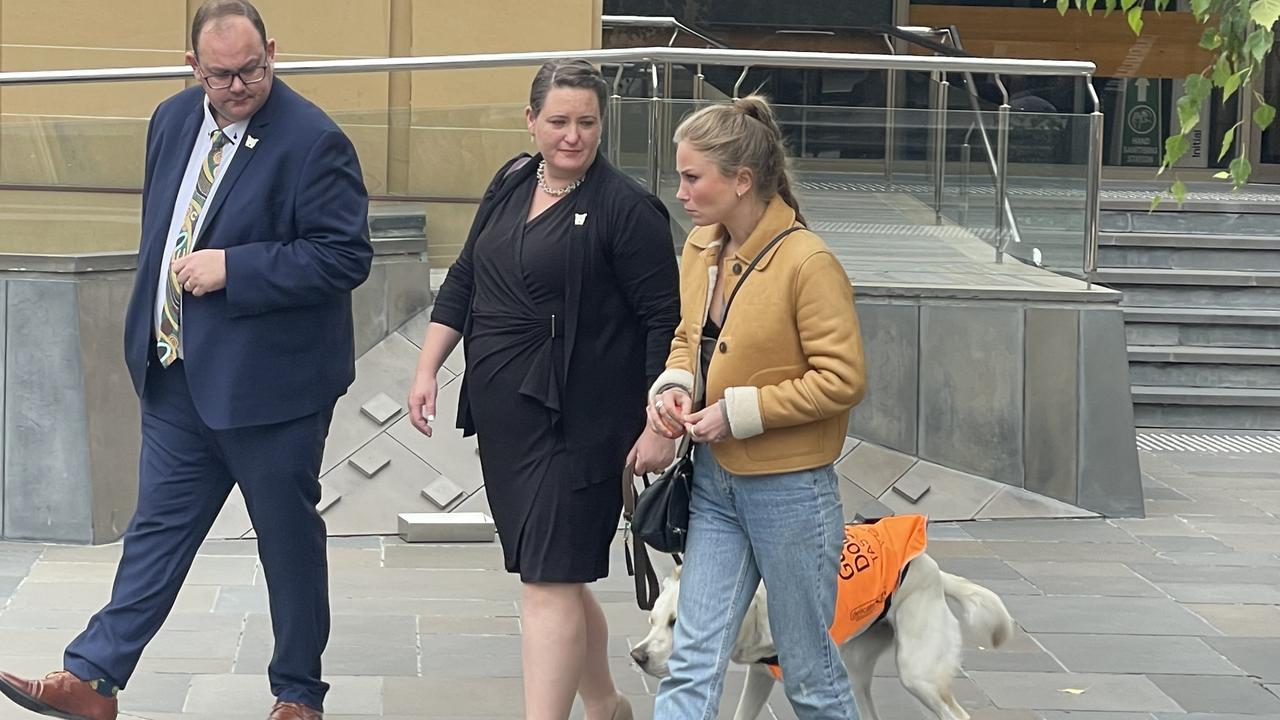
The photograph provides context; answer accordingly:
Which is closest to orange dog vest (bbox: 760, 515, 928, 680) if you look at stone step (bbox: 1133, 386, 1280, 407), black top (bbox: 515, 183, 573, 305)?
black top (bbox: 515, 183, 573, 305)

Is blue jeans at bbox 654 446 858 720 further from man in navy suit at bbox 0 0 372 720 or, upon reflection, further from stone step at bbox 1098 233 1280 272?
stone step at bbox 1098 233 1280 272

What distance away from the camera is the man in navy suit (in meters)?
4.66

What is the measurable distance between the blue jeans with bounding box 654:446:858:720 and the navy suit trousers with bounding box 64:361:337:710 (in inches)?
51.4

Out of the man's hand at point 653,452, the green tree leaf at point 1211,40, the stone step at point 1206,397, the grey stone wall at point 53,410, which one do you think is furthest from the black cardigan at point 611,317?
the stone step at point 1206,397

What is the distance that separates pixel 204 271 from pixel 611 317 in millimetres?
1067

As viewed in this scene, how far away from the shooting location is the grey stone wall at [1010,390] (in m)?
8.68

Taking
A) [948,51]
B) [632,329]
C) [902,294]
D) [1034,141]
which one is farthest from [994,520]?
[948,51]

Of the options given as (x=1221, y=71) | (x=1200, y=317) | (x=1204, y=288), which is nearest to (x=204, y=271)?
(x=1221, y=71)

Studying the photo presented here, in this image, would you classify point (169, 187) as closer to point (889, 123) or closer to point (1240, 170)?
point (1240, 170)

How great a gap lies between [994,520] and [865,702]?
12.5 feet

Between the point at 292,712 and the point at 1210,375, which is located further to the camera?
the point at 1210,375

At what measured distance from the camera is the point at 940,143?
9.30m

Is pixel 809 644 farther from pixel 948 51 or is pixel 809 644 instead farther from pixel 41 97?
pixel 948 51

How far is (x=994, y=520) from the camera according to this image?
8.65 metres
